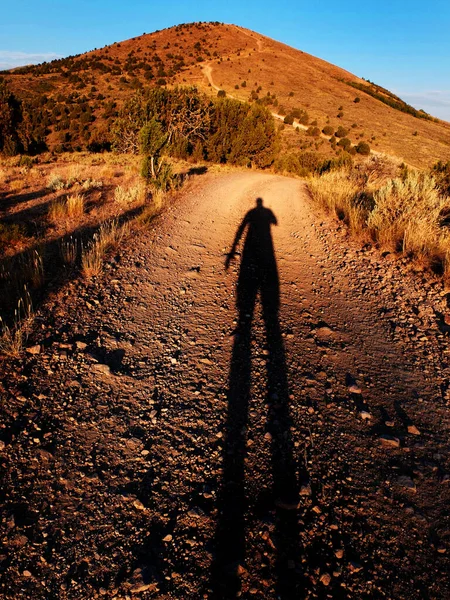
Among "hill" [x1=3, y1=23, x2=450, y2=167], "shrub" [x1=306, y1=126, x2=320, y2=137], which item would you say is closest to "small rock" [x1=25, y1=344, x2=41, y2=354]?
"hill" [x1=3, y1=23, x2=450, y2=167]

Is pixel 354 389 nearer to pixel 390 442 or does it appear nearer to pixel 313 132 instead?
pixel 390 442

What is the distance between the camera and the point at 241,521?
85.1 inches

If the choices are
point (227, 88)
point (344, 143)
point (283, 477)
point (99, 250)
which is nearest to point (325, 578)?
point (283, 477)

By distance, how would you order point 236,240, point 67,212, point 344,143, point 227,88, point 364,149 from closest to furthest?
point 236,240
point 67,212
point 364,149
point 344,143
point 227,88

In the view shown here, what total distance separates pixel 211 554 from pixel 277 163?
20.7 m

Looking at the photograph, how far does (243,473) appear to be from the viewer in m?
2.46

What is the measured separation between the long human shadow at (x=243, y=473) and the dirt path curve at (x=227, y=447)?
1 centimetres

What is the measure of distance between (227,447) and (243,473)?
9.4 inches

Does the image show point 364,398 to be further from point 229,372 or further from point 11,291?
point 11,291

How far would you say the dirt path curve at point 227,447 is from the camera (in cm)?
193

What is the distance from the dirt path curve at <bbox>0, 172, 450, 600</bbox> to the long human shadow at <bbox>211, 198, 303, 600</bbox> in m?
0.01

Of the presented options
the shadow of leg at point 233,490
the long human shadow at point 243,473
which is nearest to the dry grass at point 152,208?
the long human shadow at point 243,473

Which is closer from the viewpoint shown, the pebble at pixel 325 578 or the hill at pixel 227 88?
the pebble at pixel 325 578

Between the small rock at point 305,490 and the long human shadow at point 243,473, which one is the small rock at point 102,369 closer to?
the long human shadow at point 243,473
